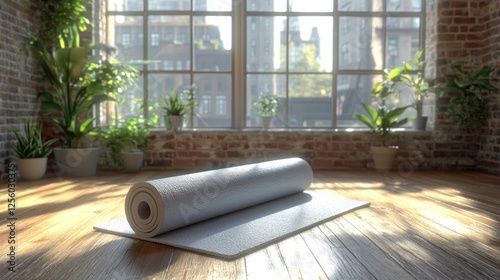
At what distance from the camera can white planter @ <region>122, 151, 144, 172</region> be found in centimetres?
471

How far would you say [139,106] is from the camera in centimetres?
538

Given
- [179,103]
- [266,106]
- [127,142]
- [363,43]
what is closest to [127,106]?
[179,103]

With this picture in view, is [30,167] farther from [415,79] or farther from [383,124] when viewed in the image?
[415,79]

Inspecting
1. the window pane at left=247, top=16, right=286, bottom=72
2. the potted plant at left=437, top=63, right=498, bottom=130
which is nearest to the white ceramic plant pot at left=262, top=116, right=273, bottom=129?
the window pane at left=247, top=16, right=286, bottom=72

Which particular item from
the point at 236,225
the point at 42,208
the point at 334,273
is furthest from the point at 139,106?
the point at 334,273

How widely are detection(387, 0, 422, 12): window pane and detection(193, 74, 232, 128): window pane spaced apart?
1.95 meters

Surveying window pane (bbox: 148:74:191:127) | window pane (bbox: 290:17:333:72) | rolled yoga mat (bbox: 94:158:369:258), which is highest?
window pane (bbox: 290:17:333:72)

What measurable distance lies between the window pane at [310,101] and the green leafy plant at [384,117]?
0.46 meters

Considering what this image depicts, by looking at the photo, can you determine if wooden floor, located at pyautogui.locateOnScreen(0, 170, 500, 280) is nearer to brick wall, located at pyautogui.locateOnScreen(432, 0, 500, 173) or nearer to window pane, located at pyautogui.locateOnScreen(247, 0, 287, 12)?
brick wall, located at pyautogui.locateOnScreen(432, 0, 500, 173)

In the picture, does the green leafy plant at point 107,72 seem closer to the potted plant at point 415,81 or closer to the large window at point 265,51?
the large window at point 265,51

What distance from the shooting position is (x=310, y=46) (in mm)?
5414

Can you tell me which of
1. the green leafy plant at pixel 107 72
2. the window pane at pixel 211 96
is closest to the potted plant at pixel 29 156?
the green leafy plant at pixel 107 72

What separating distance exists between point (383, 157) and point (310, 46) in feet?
4.86

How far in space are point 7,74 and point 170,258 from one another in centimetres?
303
